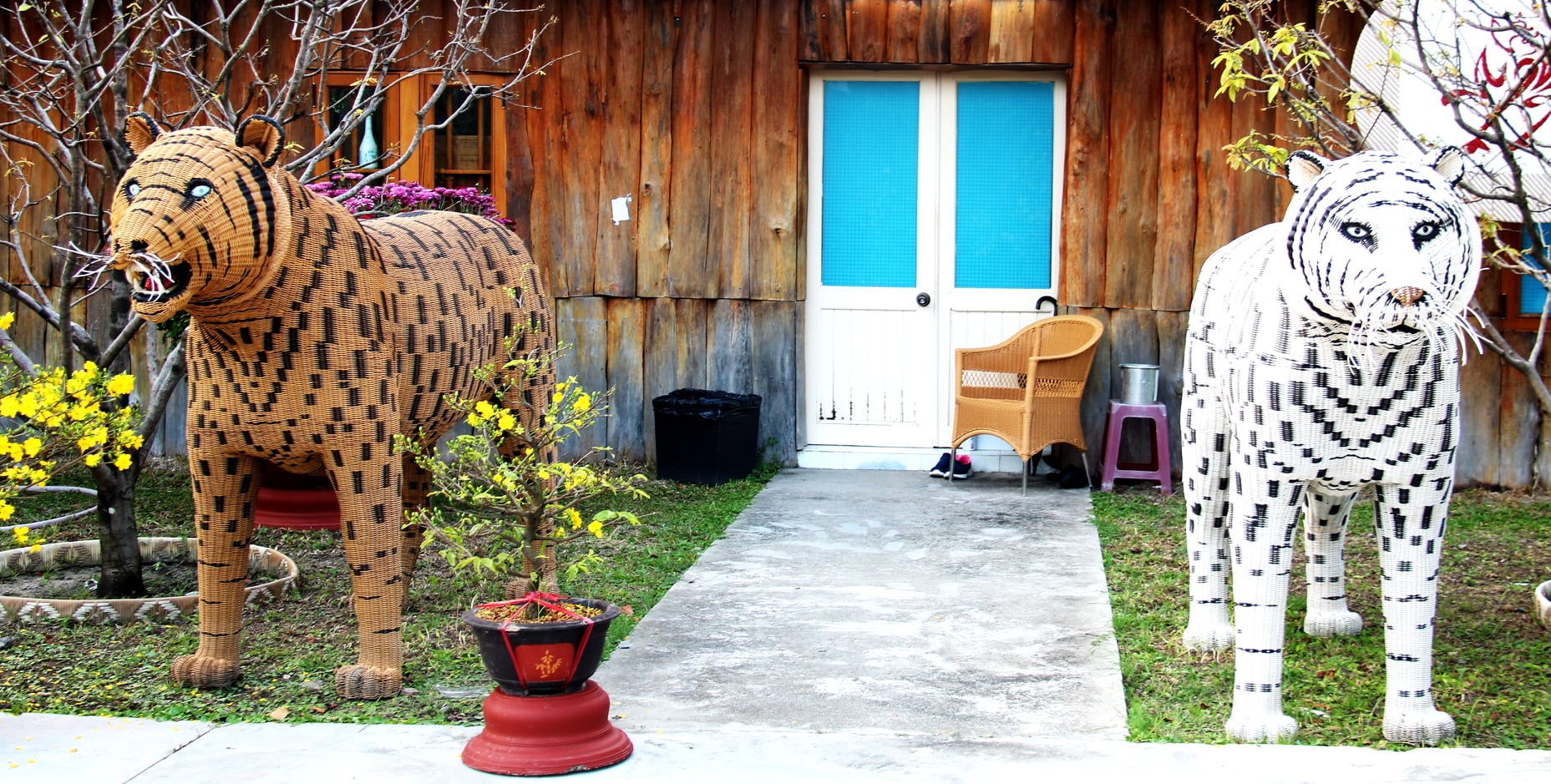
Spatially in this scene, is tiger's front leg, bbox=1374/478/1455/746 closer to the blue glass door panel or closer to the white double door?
the white double door

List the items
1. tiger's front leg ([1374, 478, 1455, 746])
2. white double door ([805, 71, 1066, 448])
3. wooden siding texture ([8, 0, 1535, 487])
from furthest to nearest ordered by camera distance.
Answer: white double door ([805, 71, 1066, 448])
wooden siding texture ([8, 0, 1535, 487])
tiger's front leg ([1374, 478, 1455, 746])

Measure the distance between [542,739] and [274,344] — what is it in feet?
4.63

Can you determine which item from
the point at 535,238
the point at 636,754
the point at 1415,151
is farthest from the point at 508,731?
the point at 535,238

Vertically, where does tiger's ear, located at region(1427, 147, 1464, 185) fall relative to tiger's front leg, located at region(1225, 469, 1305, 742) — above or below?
above

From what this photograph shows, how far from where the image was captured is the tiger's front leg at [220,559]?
4.27 m

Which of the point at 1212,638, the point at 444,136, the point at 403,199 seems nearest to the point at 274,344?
the point at 403,199

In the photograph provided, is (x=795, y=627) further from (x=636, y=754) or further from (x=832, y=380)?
(x=832, y=380)

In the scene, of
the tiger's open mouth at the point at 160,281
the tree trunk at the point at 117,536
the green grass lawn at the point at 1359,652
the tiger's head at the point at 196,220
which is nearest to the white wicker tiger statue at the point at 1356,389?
the green grass lawn at the point at 1359,652

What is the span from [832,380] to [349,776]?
585 cm

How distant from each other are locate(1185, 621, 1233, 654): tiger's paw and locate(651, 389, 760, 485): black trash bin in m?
3.97

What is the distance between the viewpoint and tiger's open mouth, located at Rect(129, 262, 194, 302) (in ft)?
12.1

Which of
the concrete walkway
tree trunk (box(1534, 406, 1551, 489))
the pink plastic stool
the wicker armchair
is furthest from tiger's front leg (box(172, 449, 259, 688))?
tree trunk (box(1534, 406, 1551, 489))

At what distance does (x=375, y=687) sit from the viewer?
14.1 ft

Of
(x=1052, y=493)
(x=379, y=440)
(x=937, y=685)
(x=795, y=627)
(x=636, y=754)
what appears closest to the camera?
(x=636, y=754)
